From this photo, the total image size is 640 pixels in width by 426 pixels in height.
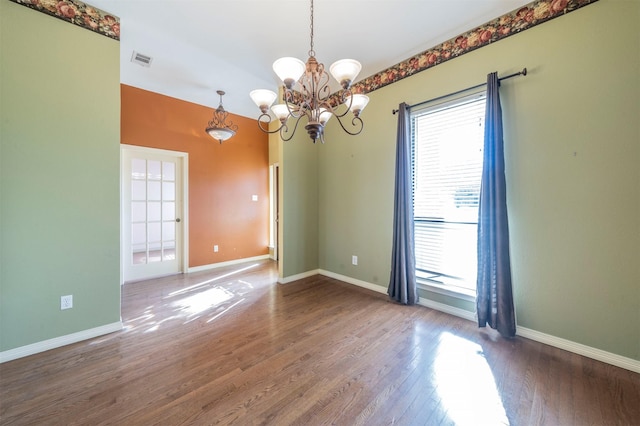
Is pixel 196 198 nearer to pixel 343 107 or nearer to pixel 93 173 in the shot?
pixel 93 173

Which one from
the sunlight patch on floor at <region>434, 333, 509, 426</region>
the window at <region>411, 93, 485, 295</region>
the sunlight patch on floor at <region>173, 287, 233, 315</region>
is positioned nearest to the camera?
the sunlight patch on floor at <region>434, 333, 509, 426</region>

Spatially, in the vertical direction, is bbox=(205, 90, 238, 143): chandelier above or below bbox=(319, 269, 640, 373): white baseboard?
above

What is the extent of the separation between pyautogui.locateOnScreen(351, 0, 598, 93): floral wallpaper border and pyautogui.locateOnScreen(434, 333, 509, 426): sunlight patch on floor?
2890mm

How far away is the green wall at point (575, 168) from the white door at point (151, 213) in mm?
4379

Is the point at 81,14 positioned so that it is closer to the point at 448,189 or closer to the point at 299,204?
the point at 299,204

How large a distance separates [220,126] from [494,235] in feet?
14.0

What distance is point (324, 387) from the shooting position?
1619 millimetres

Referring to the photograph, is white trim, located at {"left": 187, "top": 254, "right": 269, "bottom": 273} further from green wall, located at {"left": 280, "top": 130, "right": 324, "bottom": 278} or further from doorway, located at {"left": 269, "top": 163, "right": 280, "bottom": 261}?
green wall, located at {"left": 280, "top": 130, "right": 324, "bottom": 278}

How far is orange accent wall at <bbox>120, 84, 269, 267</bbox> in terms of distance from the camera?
3816 millimetres

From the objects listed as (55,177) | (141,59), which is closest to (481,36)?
(141,59)

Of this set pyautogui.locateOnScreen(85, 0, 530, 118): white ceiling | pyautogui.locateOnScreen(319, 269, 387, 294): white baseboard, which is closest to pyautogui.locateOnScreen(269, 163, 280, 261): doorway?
pyautogui.locateOnScreen(319, 269, 387, 294): white baseboard

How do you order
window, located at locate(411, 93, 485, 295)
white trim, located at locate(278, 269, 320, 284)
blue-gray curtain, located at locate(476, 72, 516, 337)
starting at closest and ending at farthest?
1. blue-gray curtain, located at locate(476, 72, 516, 337)
2. window, located at locate(411, 93, 485, 295)
3. white trim, located at locate(278, 269, 320, 284)

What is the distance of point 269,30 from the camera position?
2.53 metres

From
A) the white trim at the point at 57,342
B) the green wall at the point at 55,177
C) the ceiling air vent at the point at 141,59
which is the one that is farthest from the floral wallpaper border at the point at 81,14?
the white trim at the point at 57,342
